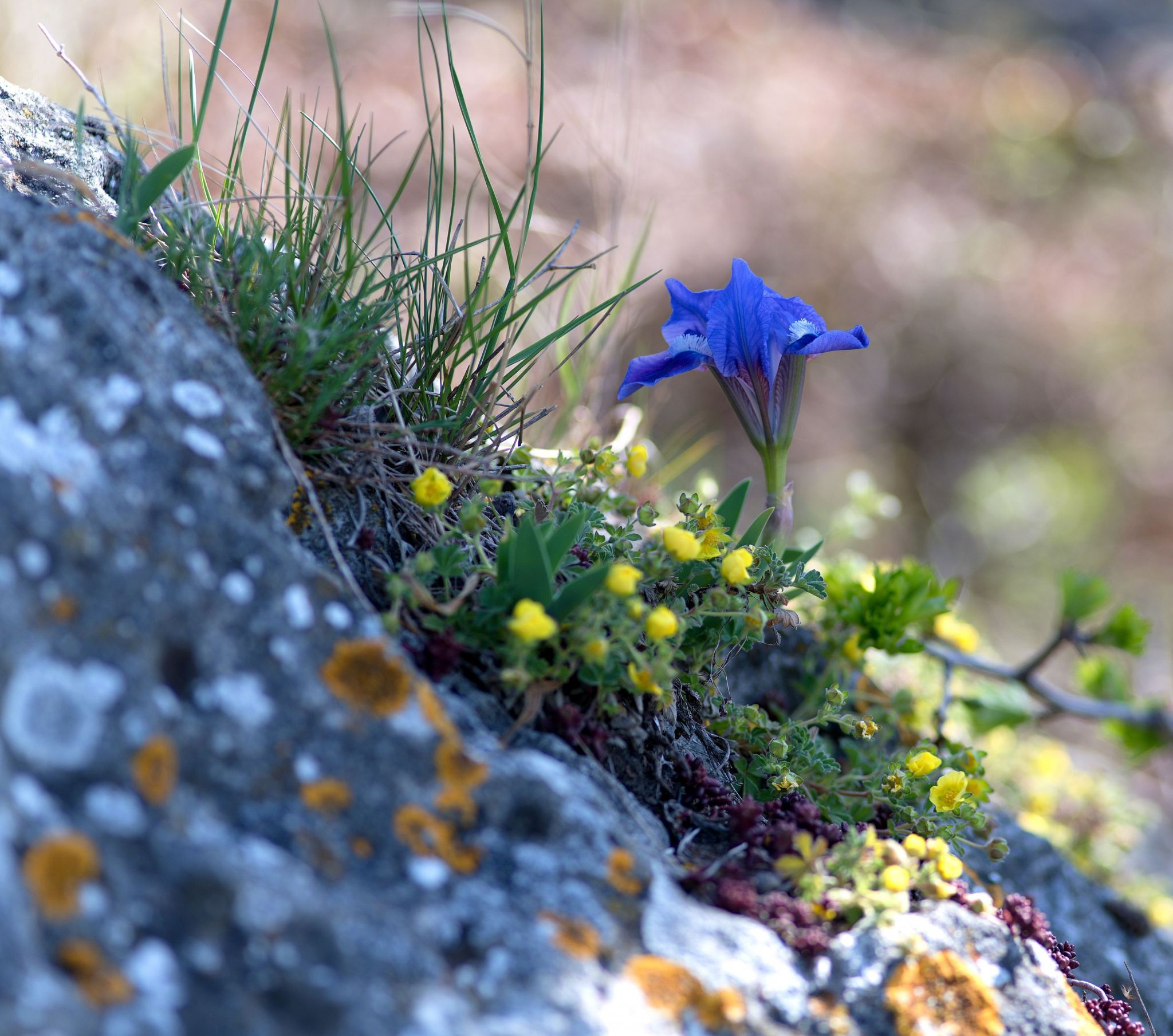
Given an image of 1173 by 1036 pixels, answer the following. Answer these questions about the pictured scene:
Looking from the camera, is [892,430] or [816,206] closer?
[892,430]

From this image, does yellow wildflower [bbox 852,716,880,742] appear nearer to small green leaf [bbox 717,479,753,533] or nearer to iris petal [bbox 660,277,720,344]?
small green leaf [bbox 717,479,753,533]

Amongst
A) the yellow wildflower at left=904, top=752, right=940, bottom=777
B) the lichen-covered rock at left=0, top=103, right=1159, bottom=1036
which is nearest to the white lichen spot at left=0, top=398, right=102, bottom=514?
the lichen-covered rock at left=0, top=103, right=1159, bottom=1036

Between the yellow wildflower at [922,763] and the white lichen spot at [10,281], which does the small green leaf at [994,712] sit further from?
the white lichen spot at [10,281]

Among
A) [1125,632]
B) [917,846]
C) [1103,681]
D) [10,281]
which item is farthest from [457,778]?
[1103,681]

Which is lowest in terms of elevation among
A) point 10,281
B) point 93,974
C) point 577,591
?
point 93,974

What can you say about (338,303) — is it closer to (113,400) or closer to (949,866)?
(113,400)

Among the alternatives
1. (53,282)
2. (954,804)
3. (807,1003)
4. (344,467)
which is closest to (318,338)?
(344,467)

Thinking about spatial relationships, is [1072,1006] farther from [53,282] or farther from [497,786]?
[53,282]
